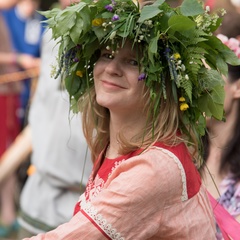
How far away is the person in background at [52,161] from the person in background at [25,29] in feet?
13.4

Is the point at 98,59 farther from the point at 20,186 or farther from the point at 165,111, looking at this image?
the point at 20,186

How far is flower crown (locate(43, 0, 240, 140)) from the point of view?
297 cm

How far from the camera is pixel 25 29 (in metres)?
9.52

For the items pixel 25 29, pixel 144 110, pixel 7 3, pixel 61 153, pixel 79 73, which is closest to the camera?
pixel 144 110

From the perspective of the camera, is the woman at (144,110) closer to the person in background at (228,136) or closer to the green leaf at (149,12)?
the green leaf at (149,12)

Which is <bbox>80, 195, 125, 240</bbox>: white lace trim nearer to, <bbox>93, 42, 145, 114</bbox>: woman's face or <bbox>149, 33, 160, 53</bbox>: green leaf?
<bbox>93, 42, 145, 114</bbox>: woman's face

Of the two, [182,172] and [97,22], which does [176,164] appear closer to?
[182,172]

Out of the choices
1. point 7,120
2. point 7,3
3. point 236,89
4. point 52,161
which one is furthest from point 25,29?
point 236,89

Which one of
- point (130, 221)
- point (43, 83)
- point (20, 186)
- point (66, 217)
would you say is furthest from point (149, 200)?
point (20, 186)

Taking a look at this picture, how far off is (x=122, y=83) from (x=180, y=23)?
298 millimetres

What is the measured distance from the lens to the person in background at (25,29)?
366 inches

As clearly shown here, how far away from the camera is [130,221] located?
2855 mm

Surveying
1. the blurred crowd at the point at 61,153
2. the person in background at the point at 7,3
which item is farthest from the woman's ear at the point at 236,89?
the person in background at the point at 7,3

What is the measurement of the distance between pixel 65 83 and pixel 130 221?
73cm
